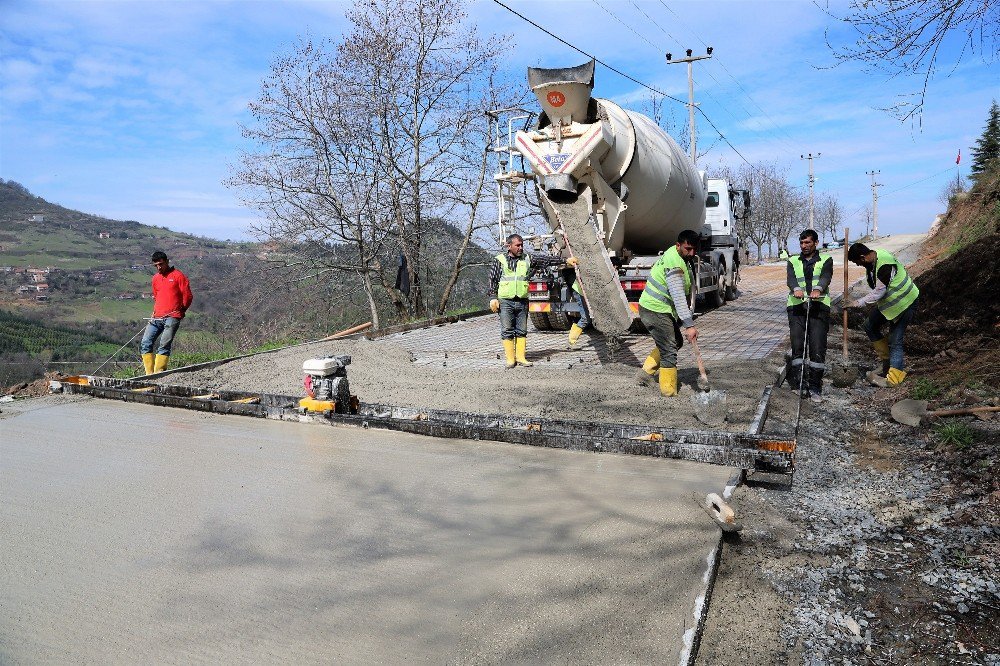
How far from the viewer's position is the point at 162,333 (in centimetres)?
867

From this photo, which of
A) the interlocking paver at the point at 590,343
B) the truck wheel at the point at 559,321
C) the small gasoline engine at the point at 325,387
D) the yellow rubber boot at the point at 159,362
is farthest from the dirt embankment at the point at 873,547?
the yellow rubber boot at the point at 159,362

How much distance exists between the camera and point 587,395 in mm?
6621

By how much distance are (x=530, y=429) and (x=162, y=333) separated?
6235 millimetres

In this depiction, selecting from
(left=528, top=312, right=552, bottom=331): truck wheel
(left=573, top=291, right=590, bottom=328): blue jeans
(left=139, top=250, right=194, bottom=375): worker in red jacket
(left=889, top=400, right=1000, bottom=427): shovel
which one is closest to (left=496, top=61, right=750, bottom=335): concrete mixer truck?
(left=573, top=291, right=590, bottom=328): blue jeans

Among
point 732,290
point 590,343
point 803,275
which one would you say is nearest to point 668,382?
point 803,275

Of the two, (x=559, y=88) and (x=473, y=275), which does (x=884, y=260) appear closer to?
(x=559, y=88)

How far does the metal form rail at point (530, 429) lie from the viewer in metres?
3.84

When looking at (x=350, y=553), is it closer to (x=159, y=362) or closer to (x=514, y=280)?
(x=514, y=280)

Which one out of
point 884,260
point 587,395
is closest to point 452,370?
point 587,395

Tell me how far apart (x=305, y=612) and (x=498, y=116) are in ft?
46.0

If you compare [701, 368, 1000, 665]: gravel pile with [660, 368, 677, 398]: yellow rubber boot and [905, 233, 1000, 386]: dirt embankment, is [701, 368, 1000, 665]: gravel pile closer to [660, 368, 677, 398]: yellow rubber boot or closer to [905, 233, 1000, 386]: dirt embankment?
[660, 368, 677, 398]: yellow rubber boot

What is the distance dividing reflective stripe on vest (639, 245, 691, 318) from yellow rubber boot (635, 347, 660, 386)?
530 mm

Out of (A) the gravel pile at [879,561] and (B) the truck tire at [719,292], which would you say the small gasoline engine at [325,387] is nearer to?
(A) the gravel pile at [879,561]

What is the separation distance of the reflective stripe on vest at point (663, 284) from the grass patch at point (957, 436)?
97.7 inches
